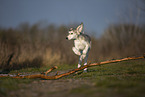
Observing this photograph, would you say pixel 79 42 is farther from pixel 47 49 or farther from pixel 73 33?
pixel 47 49

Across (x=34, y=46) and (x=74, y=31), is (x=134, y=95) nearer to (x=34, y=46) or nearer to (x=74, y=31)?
(x=74, y=31)

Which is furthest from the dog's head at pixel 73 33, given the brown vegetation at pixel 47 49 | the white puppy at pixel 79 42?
the brown vegetation at pixel 47 49

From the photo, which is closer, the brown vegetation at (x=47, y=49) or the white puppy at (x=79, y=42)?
the white puppy at (x=79, y=42)

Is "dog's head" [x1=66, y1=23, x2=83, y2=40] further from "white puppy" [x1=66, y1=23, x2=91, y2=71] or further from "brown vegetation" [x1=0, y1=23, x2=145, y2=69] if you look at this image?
"brown vegetation" [x1=0, y1=23, x2=145, y2=69]

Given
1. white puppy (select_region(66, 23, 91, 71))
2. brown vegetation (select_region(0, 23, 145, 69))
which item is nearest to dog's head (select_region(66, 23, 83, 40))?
white puppy (select_region(66, 23, 91, 71))

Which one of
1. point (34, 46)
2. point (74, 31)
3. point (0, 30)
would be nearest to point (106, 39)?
point (34, 46)

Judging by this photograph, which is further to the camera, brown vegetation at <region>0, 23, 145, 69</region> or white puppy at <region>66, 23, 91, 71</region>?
brown vegetation at <region>0, 23, 145, 69</region>

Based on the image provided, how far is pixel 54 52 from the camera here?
12.5 meters

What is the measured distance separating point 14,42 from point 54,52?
4139 mm

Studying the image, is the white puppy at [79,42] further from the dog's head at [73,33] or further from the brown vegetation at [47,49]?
the brown vegetation at [47,49]

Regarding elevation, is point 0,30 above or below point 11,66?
above

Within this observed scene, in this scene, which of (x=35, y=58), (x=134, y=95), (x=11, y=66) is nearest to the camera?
(x=134, y=95)

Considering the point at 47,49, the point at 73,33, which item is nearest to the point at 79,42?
the point at 73,33

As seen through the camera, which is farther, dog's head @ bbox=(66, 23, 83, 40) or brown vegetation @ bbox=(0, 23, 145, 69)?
brown vegetation @ bbox=(0, 23, 145, 69)
